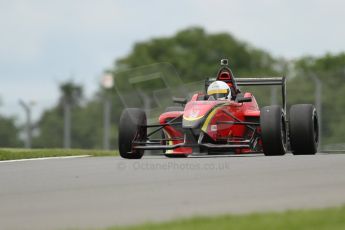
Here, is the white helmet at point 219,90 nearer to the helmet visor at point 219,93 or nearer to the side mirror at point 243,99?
the helmet visor at point 219,93

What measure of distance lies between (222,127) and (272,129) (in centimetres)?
98

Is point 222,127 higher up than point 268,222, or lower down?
higher up

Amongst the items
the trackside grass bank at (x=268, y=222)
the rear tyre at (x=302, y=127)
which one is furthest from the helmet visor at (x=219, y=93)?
the trackside grass bank at (x=268, y=222)

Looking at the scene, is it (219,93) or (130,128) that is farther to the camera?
(219,93)

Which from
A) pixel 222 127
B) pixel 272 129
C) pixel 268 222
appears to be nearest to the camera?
pixel 268 222

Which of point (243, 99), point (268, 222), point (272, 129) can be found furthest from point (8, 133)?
point (268, 222)

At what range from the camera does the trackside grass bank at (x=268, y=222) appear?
23.7ft

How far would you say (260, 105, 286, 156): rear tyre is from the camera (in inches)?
570

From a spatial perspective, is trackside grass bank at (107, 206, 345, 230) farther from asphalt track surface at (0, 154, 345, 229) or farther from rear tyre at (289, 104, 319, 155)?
rear tyre at (289, 104, 319, 155)

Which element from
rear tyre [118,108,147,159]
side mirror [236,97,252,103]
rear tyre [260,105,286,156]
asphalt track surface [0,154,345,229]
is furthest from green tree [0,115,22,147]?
asphalt track surface [0,154,345,229]

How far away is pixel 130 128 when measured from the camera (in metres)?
15.2

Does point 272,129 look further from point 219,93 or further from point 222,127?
point 219,93

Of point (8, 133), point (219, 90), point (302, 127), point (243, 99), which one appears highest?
point (219, 90)

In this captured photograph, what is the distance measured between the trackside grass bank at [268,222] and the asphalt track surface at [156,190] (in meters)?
0.38
